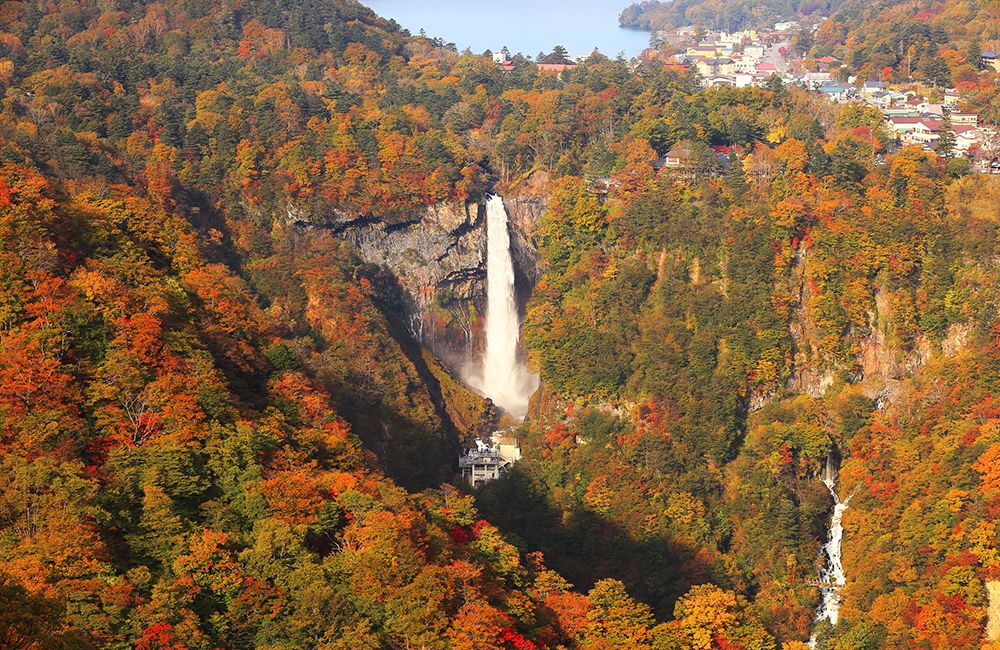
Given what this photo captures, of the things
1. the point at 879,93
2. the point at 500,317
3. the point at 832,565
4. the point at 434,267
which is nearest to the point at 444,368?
the point at 500,317

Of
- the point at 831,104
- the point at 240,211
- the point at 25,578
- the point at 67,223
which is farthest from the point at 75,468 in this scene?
the point at 831,104

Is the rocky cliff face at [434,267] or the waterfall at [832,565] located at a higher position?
the rocky cliff face at [434,267]

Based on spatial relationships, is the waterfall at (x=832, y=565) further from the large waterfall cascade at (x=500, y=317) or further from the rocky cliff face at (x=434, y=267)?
the rocky cliff face at (x=434, y=267)

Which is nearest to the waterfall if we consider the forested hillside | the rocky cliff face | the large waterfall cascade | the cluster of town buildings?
the forested hillside

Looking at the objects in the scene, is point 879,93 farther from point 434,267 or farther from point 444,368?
point 444,368

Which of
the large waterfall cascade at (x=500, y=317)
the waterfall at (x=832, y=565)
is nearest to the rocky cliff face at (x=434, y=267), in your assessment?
the large waterfall cascade at (x=500, y=317)

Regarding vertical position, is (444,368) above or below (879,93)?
below

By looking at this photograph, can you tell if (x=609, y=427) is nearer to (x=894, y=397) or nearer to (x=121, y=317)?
(x=894, y=397)
